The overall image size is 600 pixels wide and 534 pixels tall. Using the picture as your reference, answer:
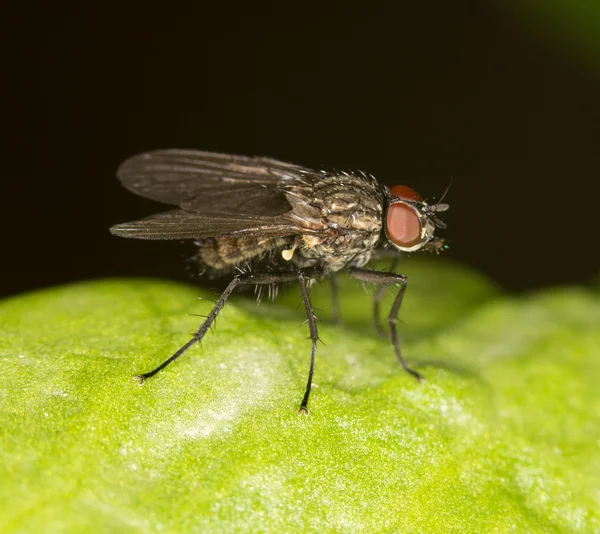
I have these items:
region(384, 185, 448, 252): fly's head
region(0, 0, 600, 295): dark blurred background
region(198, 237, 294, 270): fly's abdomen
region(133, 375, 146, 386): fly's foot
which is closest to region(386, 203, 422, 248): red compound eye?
region(384, 185, 448, 252): fly's head

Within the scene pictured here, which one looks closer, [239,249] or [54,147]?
[239,249]

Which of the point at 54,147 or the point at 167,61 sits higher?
the point at 167,61

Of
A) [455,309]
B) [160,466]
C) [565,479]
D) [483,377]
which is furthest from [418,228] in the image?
[160,466]

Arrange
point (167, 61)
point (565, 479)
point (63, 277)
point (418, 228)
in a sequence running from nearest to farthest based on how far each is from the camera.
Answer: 1. point (565, 479)
2. point (418, 228)
3. point (63, 277)
4. point (167, 61)

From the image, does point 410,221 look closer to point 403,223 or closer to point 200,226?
point 403,223

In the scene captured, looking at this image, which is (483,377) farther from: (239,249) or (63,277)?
(63,277)

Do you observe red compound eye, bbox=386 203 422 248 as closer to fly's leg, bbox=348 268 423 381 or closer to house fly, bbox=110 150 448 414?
house fly, bbox=110 150 448 414
